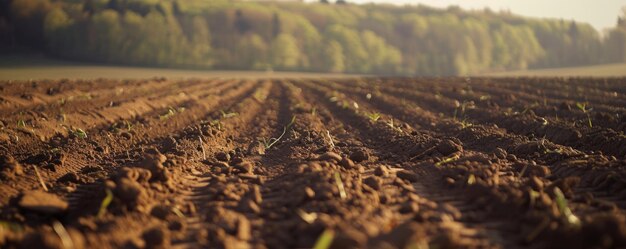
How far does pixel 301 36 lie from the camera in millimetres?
49188

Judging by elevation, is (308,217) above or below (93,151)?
above

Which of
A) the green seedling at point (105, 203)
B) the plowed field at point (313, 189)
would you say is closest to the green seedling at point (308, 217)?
the plowed field at point (313, 189)

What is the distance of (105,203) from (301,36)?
47.0 meters

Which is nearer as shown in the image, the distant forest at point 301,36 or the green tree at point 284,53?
the distant forest at point 301,36

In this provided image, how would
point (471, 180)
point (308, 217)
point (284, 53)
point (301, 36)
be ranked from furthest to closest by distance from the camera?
point (301, 36) < point (284, 53) < point (471, 180) < point (308, 217)

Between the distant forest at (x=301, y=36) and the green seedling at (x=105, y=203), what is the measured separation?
40.9 m

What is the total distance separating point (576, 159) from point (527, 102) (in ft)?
24.5

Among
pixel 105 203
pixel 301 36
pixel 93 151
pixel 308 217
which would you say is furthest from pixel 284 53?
pixel 308 217

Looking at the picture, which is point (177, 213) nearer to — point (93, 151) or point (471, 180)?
point (471, 180)

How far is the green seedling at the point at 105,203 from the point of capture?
10.0 feet

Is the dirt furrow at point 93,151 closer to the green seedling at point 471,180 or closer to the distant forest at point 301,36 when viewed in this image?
the green seedling at point 471,180

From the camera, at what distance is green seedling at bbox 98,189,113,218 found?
10.0 ft

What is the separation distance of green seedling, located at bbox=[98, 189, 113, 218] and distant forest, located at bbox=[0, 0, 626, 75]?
134 ft

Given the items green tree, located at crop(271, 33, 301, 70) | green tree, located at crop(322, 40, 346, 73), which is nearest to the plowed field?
green tree, located at crop(271, 33, 301, 70)
